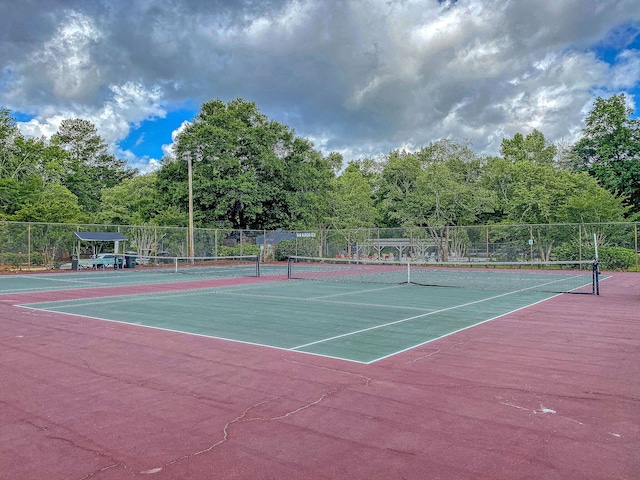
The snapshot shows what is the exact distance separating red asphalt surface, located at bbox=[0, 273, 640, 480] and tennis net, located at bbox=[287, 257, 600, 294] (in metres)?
10.2

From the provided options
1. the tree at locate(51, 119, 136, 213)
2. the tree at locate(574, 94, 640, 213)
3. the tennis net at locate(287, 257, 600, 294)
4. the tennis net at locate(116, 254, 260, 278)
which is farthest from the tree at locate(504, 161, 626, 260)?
the tree at locate(51, 119, 136, 213)

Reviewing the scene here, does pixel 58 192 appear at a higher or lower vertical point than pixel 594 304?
higher

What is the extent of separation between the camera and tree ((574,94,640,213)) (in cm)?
4616

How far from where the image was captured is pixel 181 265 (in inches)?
1332

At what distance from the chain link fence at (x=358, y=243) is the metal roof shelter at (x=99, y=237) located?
2.57 feet

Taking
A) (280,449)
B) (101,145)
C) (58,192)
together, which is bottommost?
(280,449)

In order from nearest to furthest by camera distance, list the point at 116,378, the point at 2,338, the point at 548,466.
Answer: the point at 548,466 < the point at 116,378 < the point at 2,338

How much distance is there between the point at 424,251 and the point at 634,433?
106 feet

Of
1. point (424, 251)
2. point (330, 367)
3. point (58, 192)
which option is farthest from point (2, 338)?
point (58, 192)

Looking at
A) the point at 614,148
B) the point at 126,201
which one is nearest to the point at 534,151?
the point at 614,148

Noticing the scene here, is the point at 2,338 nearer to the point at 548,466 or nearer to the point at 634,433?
the point at 548,466

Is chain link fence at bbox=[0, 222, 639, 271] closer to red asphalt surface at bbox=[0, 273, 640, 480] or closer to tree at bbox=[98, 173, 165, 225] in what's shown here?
tree at bbox=[98, 173, 165, 225]

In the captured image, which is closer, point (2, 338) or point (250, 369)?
point (250, 369)

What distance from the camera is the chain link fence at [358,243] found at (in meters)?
27.6
